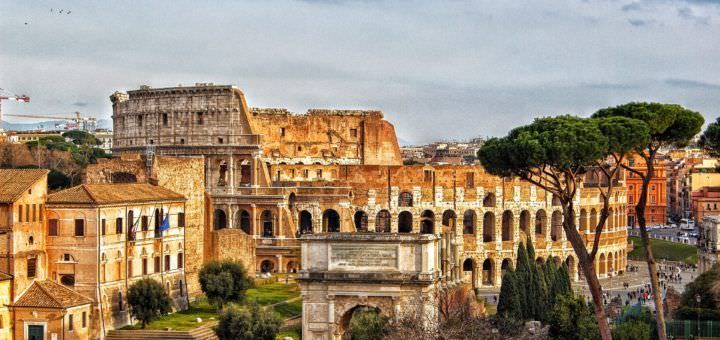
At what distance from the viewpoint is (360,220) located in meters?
88.1

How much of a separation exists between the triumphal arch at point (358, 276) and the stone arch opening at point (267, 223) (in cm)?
3709

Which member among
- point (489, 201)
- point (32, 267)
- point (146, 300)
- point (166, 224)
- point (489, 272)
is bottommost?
point (489, 272)

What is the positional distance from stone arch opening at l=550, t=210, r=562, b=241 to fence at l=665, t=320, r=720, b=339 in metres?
40.6

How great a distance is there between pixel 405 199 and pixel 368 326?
1738 inches

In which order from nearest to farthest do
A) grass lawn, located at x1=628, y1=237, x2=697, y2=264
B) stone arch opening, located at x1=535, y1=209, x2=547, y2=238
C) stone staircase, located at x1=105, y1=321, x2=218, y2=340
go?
stone staircase, located at x1=105, y1=321, x2=218, y2=340 → stone arch opening, located at x1=535, y1=209, x2=547, y2=238 → grass lawn, located at x1=628, y1=237, x2=697, y2=264

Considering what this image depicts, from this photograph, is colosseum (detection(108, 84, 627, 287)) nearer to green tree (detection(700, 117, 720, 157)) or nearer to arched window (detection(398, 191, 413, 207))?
arched window (detection(398, 191, 413, 207))

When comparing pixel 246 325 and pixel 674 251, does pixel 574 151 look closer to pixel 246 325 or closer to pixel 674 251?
pixel 246 325

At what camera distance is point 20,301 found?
155 ft

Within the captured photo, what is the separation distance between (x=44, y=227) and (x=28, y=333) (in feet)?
15.2

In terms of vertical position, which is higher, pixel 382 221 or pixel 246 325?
pixel 382 221

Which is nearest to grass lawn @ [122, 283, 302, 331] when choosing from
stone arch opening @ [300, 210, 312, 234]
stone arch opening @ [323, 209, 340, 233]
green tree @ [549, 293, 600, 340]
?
green tree @ [549, 293, 600, 340]

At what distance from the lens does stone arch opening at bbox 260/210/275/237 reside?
82.1 m

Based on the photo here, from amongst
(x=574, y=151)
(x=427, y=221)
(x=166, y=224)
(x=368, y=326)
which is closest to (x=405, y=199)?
(x=427, y=221)

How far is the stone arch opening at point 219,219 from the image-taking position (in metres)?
83.1
